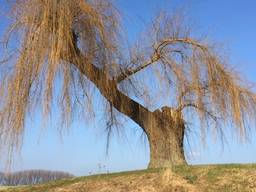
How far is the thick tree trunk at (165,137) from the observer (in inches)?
539

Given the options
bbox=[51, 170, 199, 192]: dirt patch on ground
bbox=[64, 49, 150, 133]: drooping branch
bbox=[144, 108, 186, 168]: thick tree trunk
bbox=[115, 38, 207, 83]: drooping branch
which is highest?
bbox=[115, 38, 207, 83]: drooping branch

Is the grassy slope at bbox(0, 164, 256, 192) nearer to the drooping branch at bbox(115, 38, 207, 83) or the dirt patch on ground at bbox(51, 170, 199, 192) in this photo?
the dirt patch on ground at bbox(51, 170, 199, 192)

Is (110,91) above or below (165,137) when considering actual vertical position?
above

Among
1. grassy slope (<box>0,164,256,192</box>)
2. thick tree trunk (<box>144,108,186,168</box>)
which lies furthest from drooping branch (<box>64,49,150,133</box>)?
grassy slope (<box>0,164,256,192</box>)

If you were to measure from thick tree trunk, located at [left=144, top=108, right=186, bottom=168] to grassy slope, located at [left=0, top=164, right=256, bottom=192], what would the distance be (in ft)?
7.48

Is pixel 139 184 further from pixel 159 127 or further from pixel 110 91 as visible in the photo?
pixel 159 127

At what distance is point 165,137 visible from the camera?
13922mm

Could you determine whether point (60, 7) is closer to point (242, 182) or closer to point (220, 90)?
point (220, 90)

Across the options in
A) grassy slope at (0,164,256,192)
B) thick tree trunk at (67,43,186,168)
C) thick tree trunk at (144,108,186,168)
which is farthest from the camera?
→ thick tree trunk at (144,108,186,168)

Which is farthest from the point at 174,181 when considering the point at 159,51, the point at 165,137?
the point at 159,51

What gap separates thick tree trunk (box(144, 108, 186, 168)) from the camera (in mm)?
13703

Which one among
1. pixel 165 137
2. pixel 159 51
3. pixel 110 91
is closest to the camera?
pixel 110 91

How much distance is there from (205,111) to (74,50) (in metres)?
3.79

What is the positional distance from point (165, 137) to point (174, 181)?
157 inches
